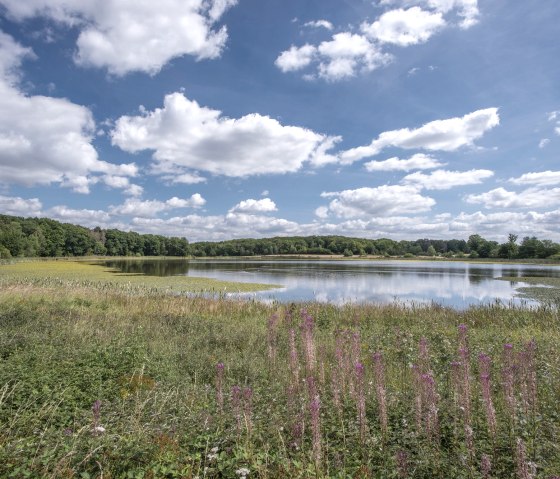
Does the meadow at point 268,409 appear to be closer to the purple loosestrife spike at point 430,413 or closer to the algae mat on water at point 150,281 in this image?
the purple loosestrife spike at point 430,413

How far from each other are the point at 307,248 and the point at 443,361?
16493cm

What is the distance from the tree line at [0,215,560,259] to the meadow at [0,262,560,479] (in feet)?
408

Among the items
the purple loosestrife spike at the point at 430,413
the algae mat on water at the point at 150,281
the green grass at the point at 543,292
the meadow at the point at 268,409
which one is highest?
the purple loosestrife spike at the point at 430,413

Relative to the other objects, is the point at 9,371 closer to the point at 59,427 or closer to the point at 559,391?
the point at 59,427

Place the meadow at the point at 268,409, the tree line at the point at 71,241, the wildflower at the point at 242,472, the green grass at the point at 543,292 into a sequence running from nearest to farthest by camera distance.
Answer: the wildflower at the point at 242,472 < the meadow at the point at 268,409 < the green grass at the point at 543,292 < the tree line at the point at 71,241

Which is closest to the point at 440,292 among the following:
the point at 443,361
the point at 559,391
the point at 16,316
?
the point at 443,361

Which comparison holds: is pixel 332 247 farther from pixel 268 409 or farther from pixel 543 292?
pixel 268 409

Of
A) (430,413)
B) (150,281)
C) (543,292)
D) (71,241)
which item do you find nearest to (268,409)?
(430,413)

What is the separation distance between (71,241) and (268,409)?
156333 millimetres

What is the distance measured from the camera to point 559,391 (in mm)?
5594

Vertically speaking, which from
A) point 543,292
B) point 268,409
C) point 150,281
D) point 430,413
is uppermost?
point 430,413

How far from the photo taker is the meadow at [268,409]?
11.8 feet

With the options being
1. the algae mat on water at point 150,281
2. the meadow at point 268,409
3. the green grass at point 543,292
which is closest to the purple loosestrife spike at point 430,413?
the meadow at point 268,409

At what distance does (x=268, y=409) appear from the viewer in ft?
15.9
